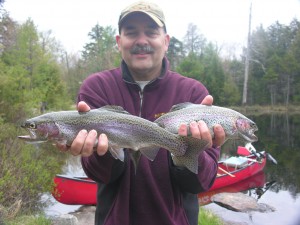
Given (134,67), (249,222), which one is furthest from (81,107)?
(249,222)

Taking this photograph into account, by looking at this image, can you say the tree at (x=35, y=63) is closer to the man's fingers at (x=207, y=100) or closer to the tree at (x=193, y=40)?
the man's fingers at (x=207, y=100)

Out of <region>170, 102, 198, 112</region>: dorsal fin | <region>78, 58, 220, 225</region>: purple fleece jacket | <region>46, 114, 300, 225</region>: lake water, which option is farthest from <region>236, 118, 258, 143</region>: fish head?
<region>46, 114, 300, 225</region>: lake water

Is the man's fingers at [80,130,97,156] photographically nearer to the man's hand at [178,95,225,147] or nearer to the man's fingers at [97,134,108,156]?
the man's fingers at [97,134,108,156]

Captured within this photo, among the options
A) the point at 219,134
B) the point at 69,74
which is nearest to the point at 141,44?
the point at 219,134

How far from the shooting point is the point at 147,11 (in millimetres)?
3770

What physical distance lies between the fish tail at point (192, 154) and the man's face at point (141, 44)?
957 mm

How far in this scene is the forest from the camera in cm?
985

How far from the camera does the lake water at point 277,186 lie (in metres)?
12.5

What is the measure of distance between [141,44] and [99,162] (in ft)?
4.37

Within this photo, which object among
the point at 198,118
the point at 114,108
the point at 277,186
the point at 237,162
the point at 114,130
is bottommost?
the point at 277,186

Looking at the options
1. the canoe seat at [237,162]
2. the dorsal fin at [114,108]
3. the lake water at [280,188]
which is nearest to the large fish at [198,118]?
the dorsal fin at [114,108]

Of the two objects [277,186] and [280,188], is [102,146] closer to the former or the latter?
[280,188]

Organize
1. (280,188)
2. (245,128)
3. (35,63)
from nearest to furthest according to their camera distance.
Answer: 1. (245,128)
2. (280,188)
3. (35,63)

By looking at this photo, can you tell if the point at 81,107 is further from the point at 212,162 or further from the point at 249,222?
the point at 249,222
